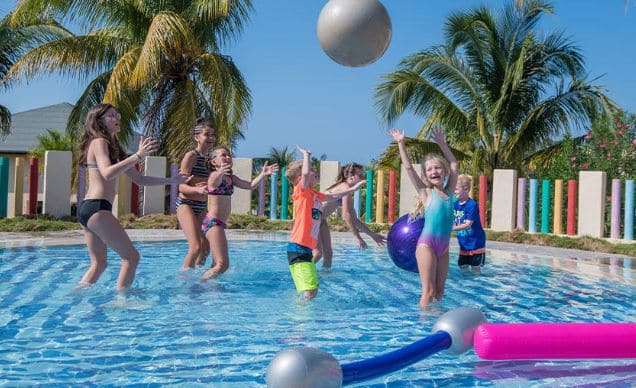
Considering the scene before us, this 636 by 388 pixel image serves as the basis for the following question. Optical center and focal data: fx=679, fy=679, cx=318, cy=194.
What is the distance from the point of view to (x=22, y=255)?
923 centimetres

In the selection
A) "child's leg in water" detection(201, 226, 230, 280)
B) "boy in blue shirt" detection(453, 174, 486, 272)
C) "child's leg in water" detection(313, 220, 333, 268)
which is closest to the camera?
"child's leg in water" detection(201, 226, 230, 280)

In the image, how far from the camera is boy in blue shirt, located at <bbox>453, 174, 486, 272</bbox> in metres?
8.15

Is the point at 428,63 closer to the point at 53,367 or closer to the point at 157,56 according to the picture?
the point at 157,56

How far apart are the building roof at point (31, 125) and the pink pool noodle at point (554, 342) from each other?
107 feet

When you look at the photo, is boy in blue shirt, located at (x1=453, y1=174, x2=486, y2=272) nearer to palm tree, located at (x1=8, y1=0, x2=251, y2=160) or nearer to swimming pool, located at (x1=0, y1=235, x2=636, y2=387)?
swimming pool, located at (x1=0, y1=235, x2=636, y2=387)

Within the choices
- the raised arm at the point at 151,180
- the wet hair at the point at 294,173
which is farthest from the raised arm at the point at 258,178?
the raised arm at the point at 151,180

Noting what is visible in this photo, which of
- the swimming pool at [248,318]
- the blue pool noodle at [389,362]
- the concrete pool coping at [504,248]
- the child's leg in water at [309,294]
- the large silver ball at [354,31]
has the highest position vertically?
the large silver ball at [354,31]

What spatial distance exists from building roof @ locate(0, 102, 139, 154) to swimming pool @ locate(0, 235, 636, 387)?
25.9 meters

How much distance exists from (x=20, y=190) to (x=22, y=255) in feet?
21.9

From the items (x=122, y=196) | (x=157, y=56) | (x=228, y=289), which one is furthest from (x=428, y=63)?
(x=228, y=289)

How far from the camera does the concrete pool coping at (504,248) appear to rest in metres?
9.07

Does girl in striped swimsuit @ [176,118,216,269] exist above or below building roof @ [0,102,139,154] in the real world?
below

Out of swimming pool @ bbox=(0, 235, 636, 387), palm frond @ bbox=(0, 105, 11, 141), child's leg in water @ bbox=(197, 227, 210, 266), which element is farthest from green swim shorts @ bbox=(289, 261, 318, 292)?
palm frond @ bbox=(0, 105, 11, 141)

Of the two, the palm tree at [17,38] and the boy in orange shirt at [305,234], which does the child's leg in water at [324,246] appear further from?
the palm tree at [17,38]
